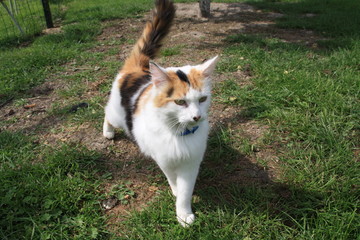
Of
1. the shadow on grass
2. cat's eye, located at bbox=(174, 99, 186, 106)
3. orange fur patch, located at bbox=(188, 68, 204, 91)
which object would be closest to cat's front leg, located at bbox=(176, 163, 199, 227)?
the shadow on grass

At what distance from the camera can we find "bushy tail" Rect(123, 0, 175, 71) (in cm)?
253

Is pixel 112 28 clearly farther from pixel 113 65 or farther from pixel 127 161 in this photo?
pixel 127 161

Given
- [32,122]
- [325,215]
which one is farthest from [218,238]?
[32,122]

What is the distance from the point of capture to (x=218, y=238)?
1.74m

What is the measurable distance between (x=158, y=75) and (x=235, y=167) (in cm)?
126

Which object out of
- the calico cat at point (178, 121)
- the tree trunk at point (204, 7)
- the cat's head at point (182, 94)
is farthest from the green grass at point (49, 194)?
the tree trunk at point (204, 7)

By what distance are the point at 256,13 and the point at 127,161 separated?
6.79 meters

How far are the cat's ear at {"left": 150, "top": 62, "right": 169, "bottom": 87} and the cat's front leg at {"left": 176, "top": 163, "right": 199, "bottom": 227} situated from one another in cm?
63

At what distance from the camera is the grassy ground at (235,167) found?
1854 mm

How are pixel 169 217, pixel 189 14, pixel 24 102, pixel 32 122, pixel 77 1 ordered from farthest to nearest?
1. pixel 77 1
2. pixel 189 14
3. pixel 24 102
4. pixel 32 122
5. pixel 169 217

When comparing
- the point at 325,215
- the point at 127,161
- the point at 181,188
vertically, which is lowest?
the point at 127,161

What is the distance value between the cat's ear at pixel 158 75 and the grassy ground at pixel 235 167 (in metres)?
1.02

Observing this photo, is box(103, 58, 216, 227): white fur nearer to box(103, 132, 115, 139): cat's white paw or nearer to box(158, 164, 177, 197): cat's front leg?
box(158, 164, 177, 197): cat's front leg

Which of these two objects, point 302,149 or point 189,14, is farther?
point 189,14
